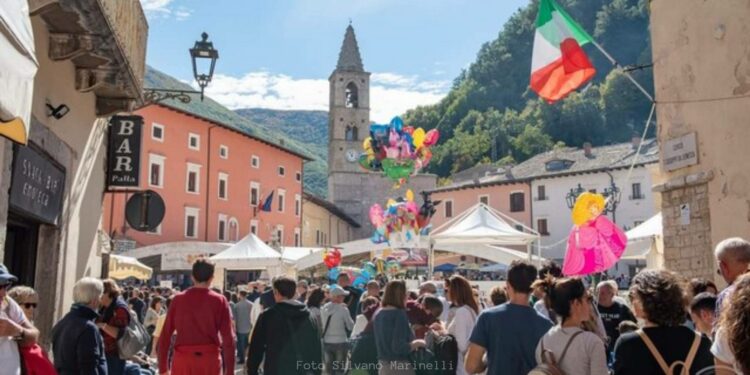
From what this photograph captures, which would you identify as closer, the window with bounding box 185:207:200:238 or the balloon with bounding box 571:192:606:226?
the balloon with bounding box 571:192:606:226

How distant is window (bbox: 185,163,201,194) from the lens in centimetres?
4016

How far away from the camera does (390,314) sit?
6.33 metres

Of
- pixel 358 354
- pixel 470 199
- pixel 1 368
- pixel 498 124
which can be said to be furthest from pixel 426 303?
pixel 498 124

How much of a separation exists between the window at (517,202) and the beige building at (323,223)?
54.9 ft

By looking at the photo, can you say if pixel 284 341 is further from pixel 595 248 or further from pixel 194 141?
pixel 194 141

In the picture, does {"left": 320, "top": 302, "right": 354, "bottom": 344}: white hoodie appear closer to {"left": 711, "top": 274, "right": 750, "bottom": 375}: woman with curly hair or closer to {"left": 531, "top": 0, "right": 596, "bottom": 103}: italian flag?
{"left": 531, "top": 0, "right": 596, "bottom": 103}: italian flag

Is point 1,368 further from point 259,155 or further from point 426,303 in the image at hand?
point 259,155

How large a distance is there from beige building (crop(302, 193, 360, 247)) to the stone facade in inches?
86.9

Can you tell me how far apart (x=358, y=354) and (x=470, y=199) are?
156ft

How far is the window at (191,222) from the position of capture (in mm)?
39938

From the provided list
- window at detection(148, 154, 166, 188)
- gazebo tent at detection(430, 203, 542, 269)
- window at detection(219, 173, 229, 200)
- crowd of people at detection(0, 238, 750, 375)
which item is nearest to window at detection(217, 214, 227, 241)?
window at detection(219, 173, 229, 200)

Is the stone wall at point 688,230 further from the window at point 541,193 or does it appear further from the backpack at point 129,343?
the window at point 541,193

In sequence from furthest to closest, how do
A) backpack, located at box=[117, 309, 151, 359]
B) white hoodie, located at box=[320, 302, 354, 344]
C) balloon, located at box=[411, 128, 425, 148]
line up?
balloon, located at box=[411, 128, 425, 148] → white hoodie, located at box=[320, 302, 354, 344] → backpack, located at box=[117, 309, 151, 359]

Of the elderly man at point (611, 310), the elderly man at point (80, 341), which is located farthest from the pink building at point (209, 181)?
the elderly man at point (611, 310)
